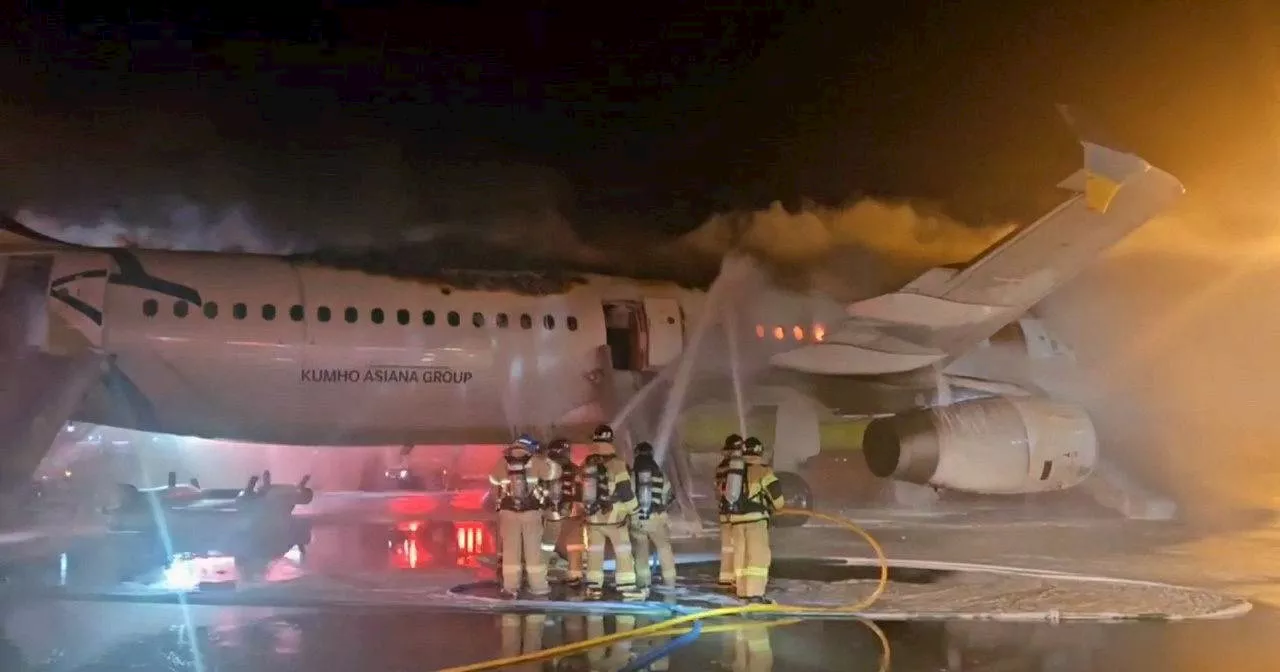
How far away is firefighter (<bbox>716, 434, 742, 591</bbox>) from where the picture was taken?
891 cm

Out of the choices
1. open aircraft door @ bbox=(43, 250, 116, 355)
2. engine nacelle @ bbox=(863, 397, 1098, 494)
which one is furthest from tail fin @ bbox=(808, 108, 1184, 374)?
open aircraft door @ bbox=(43, 250, 116, 355)

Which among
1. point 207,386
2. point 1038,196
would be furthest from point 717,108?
point 207,386

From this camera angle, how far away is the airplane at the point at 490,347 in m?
10.4

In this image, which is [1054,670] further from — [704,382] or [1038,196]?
[1038,196]

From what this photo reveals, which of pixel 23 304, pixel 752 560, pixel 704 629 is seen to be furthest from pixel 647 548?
pixel 23 304

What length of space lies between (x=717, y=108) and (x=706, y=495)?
260 inches

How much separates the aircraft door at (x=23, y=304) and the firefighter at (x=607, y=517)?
19.4 ft

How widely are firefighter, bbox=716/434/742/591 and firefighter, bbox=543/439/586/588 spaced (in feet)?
4.27

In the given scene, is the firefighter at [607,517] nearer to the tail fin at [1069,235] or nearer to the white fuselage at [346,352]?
the white fuselage at [346,352]

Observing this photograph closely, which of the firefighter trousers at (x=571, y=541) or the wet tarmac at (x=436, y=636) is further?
the firefighter trousers at (x=571, y=541)

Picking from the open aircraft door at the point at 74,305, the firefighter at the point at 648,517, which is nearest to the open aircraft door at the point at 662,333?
the firefighter at the point at 648,517

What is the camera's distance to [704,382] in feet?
44.6

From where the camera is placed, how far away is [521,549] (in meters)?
9.01

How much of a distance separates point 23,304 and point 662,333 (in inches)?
284
